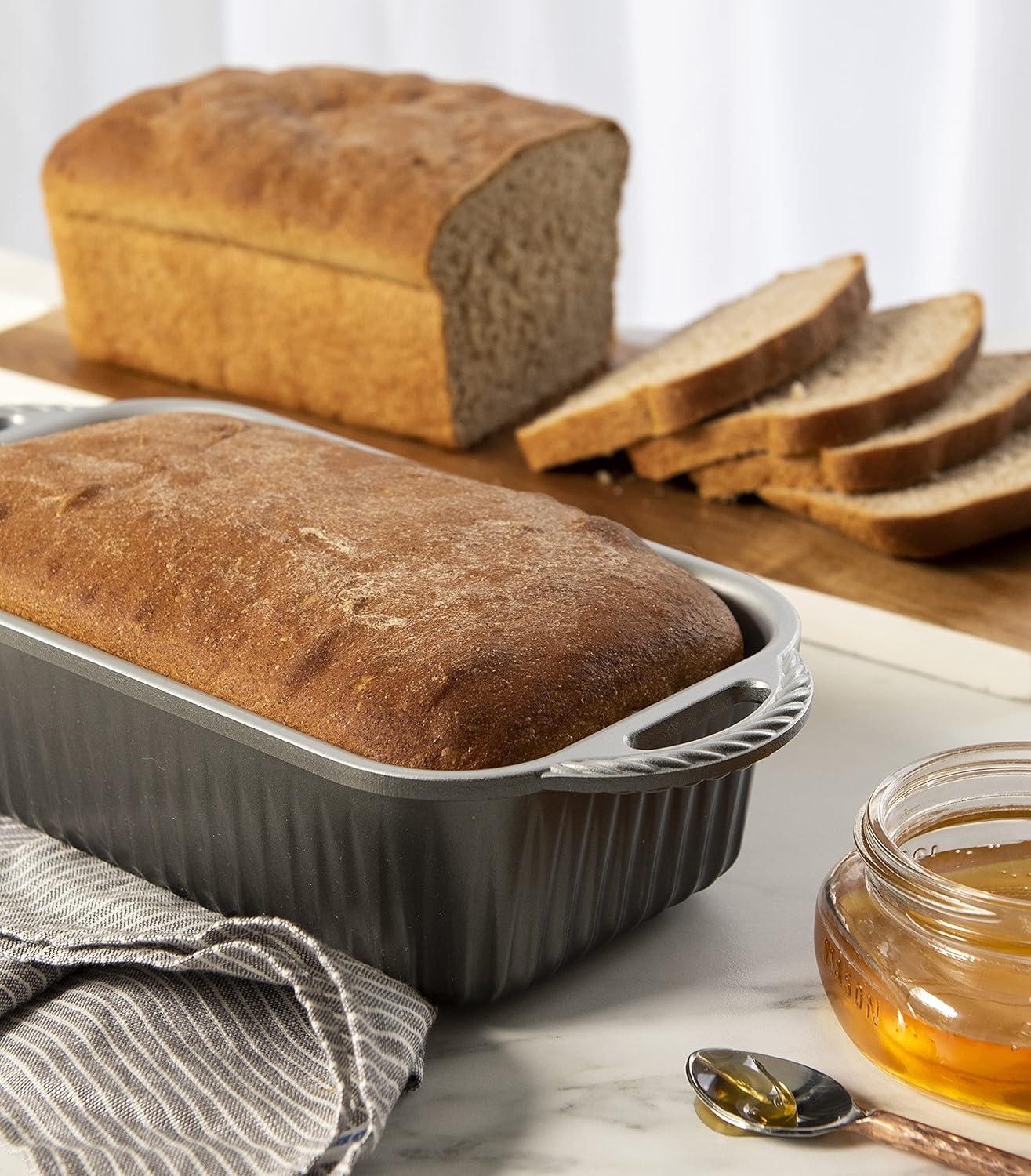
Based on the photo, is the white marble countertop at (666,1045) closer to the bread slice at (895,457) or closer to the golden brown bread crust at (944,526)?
the golden brown bread crust at (944,526)

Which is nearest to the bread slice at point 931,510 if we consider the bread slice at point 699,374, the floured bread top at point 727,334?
the bread slice at point 699,374

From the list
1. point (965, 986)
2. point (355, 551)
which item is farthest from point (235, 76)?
point (965, 986)

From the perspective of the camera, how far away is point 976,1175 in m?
1.25

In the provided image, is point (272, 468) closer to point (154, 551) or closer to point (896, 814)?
point (154, 551)

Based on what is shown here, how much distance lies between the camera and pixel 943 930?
1.29 metres

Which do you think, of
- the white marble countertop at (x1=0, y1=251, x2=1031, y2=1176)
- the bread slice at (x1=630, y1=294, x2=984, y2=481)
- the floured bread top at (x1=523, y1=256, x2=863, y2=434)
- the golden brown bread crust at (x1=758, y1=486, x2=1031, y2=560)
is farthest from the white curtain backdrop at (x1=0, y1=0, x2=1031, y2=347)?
the white marble countertop at (x1=0, y1=251, x2=1031, y2=1176)

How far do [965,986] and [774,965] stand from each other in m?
0.30

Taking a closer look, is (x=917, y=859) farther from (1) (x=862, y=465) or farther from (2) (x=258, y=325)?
(2) (x=258, y=325)

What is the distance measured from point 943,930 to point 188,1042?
0.65m

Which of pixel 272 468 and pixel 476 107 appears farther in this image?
pixel 476 107

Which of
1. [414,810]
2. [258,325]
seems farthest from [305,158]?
[414,810]

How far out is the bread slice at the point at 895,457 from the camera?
2.66 metres

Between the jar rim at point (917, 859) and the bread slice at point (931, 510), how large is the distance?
3.38 feet

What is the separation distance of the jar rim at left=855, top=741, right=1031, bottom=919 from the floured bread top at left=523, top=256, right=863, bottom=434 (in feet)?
4.60
